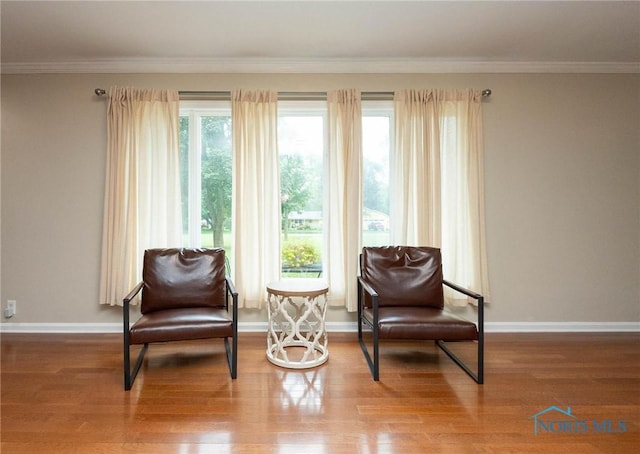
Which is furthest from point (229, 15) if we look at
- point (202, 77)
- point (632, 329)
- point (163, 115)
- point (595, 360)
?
point (632, 329)

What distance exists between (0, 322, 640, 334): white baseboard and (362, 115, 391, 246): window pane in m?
0.93

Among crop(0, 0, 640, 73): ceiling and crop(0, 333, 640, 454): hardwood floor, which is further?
crop(0, 0, 640, 73): ceiling

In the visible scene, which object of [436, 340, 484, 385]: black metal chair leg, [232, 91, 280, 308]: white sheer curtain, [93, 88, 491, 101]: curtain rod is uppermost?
[93, 88, 491, 101]: curtain rod

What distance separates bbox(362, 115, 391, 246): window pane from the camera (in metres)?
3.49

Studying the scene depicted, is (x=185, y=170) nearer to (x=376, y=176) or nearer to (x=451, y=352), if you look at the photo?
(x=376, y=176)

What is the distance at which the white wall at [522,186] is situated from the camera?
11.2ft

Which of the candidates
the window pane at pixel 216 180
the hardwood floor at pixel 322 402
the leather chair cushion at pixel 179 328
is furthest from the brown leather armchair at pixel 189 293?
the window pane at pixel 216 180

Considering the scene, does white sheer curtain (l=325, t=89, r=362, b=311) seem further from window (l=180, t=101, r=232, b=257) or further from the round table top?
window (l=180, t=101, r=232, b=257)

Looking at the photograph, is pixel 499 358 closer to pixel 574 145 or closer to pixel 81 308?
pixel 574 145

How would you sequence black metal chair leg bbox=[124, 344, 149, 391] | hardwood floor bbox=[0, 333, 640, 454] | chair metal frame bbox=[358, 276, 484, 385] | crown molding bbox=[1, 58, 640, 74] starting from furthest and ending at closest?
crown molding bbox=[1, 58, 640, 74], chair metal frame bbox=[358, 276, 484, 385], black metal chair leg bbox=[124, 344, 149, 391], hardwood floor bbox=[0, 333, 640, 454]

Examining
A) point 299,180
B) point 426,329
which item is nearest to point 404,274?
point 426,329

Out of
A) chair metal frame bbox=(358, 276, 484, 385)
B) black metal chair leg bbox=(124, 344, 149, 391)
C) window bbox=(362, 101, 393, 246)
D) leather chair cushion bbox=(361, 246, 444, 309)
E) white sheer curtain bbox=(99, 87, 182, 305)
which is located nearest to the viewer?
black metal chair leg bbox=(124, 344, 149, 391)

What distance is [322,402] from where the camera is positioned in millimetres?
2143

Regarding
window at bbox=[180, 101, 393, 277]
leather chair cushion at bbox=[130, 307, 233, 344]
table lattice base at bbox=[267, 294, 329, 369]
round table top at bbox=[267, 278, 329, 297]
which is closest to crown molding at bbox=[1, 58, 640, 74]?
window at bbox=[180, 101, 393, 277]
